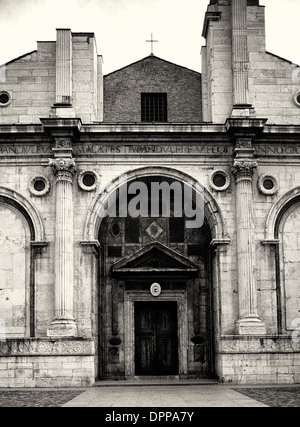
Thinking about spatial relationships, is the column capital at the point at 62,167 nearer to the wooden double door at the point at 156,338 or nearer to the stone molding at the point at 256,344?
the wooden double door at the point at 156,338

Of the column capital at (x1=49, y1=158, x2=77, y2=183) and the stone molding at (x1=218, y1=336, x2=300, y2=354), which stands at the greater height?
the column capital at (x1=49, y1=158, x2=77, y2=183)

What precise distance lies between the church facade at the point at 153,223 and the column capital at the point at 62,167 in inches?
2.4

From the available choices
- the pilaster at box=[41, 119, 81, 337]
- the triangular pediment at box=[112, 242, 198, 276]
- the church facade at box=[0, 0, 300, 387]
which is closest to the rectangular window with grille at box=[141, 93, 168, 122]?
the church facade at box=[0, 0, 300, 387]

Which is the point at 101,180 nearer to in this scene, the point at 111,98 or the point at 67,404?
the point at 111,98

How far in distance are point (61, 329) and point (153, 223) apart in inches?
226

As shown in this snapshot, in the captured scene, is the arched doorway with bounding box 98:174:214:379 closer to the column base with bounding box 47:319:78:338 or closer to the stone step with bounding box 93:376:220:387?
the stone step with bounding box 93:376:220:387

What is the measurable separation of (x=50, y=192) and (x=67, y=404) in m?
9.75

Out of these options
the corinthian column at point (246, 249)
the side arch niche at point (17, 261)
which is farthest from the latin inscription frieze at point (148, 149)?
the side arch niche at point (17, 261)

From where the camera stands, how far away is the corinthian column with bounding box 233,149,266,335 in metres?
24.7

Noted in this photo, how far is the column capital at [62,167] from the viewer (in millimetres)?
25391

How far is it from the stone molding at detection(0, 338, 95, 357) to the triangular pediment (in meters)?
3.62

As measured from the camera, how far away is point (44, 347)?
24.1 m

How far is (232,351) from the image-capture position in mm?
24312

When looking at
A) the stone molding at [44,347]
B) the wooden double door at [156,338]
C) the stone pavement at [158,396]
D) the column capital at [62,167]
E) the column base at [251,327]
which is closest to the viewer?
the stone pavement at [158,396]
